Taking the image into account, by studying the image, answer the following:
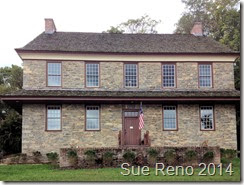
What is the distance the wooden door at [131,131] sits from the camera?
23.9 m

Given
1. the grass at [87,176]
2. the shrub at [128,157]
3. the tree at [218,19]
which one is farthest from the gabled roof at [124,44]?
the grass at [87,176]

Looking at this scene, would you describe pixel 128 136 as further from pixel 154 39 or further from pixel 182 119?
pixel 154 39

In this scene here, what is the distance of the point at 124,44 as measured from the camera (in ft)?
86.3

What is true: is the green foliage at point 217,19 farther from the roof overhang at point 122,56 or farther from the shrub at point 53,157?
the shrub at point 53,157

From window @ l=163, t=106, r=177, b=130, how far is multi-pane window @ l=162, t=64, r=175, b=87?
1.67 meters

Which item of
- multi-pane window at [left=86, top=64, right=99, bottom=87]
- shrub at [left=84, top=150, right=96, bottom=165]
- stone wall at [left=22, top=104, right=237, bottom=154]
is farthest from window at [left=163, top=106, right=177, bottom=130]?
shrub at [left=84, top=150, right=96, bottom=165]

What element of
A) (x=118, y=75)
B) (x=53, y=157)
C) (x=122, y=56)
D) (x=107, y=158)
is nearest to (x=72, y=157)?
(x=107, y=158)

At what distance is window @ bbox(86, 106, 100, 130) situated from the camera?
23703 mm

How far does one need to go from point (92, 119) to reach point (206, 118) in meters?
6.78

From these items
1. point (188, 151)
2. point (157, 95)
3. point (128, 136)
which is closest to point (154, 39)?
point (157, 95)

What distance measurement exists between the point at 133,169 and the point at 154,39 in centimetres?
1184

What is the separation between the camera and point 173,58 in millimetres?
25234

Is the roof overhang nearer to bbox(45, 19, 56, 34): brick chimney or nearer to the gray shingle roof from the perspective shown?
the gray shingle roof

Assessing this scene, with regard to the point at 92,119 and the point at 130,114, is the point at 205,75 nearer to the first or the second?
the point at 130,114
